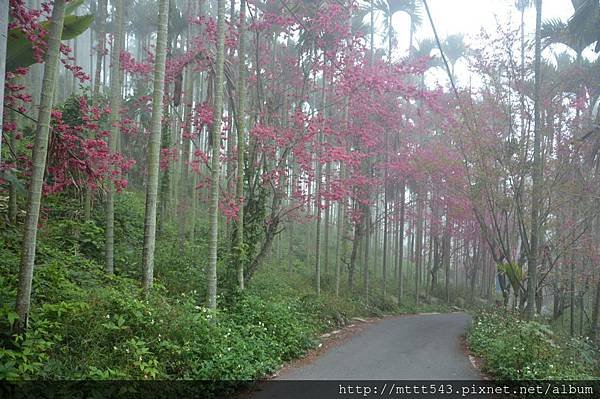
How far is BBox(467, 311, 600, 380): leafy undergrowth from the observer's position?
6.93m

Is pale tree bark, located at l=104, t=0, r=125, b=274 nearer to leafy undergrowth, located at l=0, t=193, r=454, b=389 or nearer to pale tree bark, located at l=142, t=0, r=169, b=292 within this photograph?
leafy undergrowth, located at l=0, t=193, r=454, b=389

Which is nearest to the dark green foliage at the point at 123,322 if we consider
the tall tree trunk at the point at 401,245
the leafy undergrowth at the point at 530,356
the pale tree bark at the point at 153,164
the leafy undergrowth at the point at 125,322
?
the leafy undergrowth at the point at 125,322

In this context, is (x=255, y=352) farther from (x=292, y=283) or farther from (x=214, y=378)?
(x=292, y=283)

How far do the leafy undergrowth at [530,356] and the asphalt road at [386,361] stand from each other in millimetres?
480

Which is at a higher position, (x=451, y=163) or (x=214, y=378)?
(x=451, y=163)

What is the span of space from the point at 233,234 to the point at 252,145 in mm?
2214

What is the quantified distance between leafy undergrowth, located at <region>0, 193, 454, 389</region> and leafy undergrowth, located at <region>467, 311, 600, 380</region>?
3.55 meters

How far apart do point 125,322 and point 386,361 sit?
4.93 meters

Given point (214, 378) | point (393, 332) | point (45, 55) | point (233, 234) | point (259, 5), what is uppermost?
point (259, 5)

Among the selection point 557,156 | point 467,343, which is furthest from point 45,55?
point 557,156

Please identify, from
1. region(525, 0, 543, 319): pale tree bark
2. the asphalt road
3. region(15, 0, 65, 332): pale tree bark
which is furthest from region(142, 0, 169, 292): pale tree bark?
region(525, 0, 543, 319): pale tree bark

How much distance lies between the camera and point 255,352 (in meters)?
7.27

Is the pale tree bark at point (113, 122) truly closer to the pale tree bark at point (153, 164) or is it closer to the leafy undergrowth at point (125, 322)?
the leafy undergrowth at point (125, 322)

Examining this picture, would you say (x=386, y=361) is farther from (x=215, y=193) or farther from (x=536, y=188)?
(x=536, y=188)
